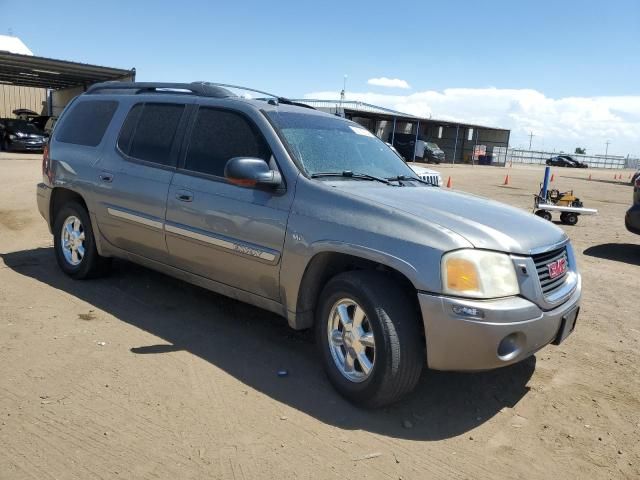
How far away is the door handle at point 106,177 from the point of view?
5004 millimetres

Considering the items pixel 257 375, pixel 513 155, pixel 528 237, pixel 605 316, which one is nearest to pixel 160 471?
pixel 257 375

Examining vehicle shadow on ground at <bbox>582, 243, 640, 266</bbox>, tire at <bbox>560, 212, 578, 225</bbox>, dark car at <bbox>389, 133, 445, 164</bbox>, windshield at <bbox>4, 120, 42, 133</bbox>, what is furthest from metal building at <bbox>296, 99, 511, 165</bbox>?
vehicle shadow on ground at <bbox>582, 243, 640, 266</bbox>

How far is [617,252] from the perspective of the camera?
8.84 meters

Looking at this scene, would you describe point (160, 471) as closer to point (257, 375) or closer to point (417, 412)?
point (257, 375)

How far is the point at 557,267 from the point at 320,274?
60.3 inches

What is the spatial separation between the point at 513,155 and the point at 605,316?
74.5 m

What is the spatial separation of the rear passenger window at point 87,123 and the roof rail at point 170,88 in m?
0.20

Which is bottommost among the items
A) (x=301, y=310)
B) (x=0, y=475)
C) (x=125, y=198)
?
(x=0, y=475)

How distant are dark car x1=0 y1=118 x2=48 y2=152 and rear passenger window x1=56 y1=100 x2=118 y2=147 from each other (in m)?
21.3

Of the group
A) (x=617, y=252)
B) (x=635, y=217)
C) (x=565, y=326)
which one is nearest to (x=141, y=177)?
(x=565, y=326)

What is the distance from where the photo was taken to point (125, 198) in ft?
15.9

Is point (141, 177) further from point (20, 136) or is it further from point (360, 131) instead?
point (20, 136)

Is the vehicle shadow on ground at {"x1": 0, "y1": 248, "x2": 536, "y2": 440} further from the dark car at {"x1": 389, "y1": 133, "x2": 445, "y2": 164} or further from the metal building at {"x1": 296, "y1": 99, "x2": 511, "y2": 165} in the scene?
the metal building at {"x1": 296, "y1": 99, "x2": 511, "y2": 165}

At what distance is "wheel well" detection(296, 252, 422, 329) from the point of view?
137 inches
